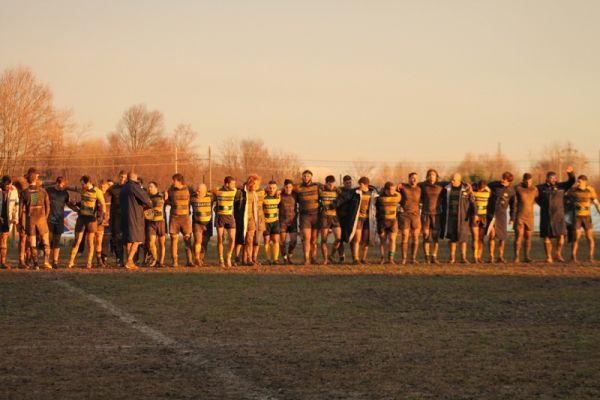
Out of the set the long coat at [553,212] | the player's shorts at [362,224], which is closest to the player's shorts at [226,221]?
the player's shorts at [362,224]

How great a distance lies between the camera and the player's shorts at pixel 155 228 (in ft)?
66.5

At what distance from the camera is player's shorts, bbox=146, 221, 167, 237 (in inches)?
798

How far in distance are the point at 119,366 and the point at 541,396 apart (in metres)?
3.82

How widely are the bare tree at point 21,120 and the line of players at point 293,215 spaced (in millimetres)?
38368

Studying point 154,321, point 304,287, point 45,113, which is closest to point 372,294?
point 304,287

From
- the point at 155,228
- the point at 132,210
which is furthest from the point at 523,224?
the point at 132,210

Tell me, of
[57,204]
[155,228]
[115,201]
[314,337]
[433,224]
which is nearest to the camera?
[314,337]

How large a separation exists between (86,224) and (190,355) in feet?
39.0

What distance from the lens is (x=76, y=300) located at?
13.5 meters

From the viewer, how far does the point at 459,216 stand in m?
20.6

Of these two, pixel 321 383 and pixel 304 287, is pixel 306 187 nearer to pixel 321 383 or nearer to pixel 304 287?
pixel 304 287

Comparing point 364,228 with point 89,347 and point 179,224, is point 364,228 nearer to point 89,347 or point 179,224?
point 179,224

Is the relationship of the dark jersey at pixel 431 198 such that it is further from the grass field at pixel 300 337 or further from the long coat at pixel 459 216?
the grass field at pixel 300 337

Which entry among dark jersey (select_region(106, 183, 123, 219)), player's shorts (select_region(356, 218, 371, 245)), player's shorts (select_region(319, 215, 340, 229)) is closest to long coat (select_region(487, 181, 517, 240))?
player's shorts (select_region(356, 218, 371, 245))
